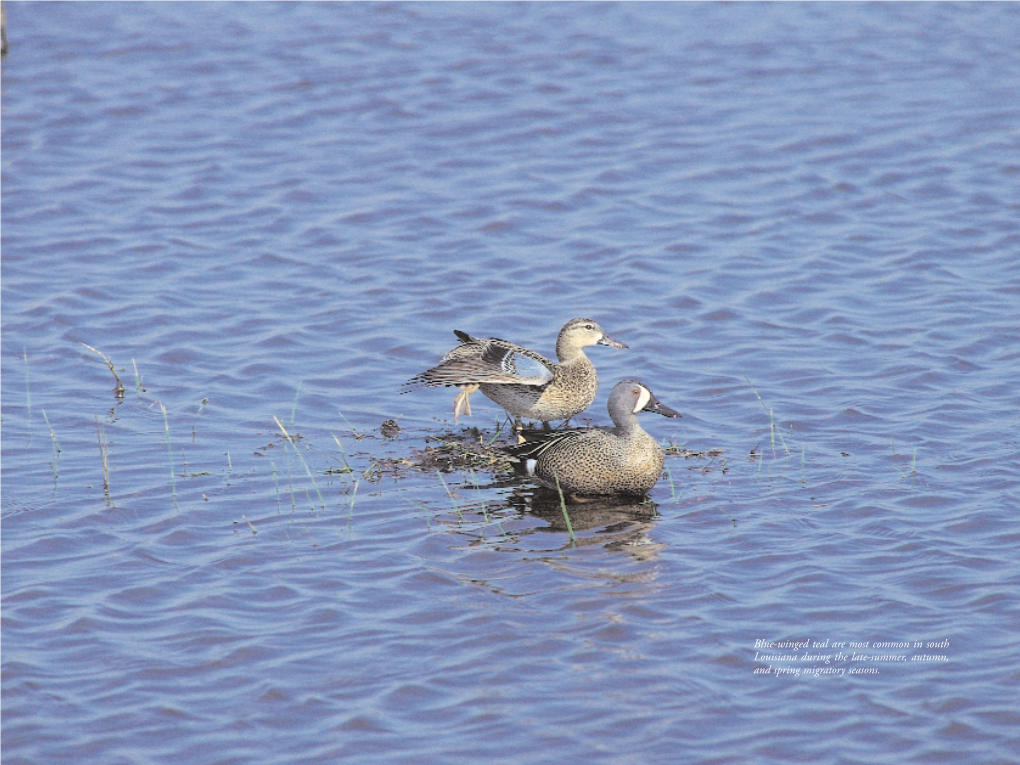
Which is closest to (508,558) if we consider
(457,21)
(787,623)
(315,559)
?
(315,559)

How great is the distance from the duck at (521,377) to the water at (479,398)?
0.46 meters

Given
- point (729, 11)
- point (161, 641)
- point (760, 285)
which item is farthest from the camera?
point (729, 11)

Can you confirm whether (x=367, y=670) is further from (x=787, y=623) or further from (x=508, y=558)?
(x=787, y=623)

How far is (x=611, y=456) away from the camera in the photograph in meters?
7.59

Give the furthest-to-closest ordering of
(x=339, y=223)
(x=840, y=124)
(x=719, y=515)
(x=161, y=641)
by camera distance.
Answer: (x=840, y=124)
(x=339, y=223)
(x=719, y=515)
(x=161, y=641)

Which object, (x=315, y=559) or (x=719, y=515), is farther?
(x=719, y=515)

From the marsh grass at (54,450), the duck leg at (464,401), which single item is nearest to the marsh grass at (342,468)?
the duck leg at (464,401)

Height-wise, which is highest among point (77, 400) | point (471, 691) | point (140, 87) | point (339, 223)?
point (140, 87)

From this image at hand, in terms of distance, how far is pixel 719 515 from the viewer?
288 inches

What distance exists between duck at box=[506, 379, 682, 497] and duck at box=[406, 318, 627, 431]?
2.18 feet

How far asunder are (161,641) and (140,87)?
39.2 ft

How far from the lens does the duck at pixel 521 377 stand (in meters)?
8.54

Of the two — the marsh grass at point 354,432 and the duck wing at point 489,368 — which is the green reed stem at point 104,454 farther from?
the duck wing at point 489,368

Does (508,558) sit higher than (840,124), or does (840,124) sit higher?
(840,124)
